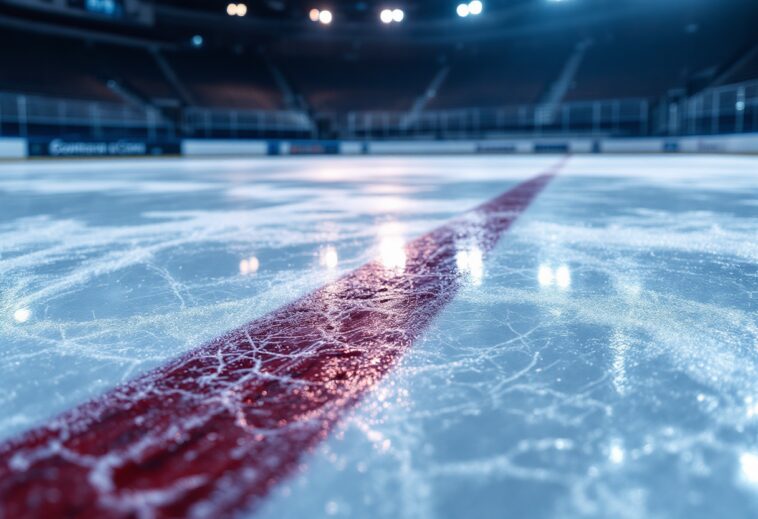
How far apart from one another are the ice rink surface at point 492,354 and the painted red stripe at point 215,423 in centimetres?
5

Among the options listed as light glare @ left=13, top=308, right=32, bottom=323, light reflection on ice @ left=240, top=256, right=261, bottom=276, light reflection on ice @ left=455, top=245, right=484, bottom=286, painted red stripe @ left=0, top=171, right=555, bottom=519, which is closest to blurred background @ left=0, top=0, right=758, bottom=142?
light reflection on ice @ left=455, top=245, right=484, bottom=286

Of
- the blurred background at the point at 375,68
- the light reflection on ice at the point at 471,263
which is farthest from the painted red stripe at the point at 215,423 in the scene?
the blurred background at the point at 375,68

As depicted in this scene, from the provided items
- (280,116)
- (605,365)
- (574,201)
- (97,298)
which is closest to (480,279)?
(605,365)

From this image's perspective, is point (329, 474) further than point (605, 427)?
No

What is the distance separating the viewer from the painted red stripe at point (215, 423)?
67 cm

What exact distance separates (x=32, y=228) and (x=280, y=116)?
19.2 m

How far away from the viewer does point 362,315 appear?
1.41m

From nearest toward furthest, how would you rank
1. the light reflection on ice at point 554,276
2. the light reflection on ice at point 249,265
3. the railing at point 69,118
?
the light reflection on ice at point 554,276 → the light reflection on ice at point 249,265 → the railing at point 69,118

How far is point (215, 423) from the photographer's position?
86 centimetres

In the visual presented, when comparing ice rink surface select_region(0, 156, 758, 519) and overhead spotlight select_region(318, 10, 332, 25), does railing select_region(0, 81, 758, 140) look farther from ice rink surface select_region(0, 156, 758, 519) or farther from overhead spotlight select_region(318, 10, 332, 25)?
ice rink surface select_region(0, 156, 758, 519)

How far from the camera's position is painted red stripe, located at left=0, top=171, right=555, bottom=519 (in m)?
0.67

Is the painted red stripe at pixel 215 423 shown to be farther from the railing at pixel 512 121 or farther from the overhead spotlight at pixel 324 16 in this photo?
the overhead spotlight at pixel 324 16

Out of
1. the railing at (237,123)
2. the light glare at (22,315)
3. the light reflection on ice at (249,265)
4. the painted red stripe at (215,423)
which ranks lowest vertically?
the painted red stripe at (215,423)

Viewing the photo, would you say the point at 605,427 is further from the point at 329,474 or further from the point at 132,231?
the point at 132,231
